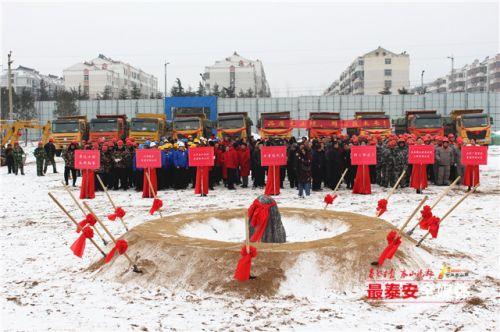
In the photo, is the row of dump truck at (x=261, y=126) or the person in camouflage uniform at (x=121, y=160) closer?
the person in camouflage uniform at (x=121, y=160)

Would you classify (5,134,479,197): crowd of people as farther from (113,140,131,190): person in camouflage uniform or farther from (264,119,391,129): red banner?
(264,119,391,129): red banner

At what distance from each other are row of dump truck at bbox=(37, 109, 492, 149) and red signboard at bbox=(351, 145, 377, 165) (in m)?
10.3

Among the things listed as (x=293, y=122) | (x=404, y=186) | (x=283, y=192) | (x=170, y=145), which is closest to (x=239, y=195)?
(x=283, y=192)

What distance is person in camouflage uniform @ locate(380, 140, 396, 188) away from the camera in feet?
47.6

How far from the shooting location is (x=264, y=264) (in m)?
5.72

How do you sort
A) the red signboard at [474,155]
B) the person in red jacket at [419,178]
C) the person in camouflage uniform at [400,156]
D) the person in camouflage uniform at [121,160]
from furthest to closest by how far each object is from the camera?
1. the person in camouflage uniform at [121,160]
2. the person in camouflage uniform at [400,156]
3. the person in red jacket at [419,178]
4. the red signboard at [474,155]

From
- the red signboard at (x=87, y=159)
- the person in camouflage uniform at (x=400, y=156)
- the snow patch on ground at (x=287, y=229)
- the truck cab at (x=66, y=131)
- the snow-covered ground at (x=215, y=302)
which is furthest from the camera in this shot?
the truck cab at (x=66, y=131)

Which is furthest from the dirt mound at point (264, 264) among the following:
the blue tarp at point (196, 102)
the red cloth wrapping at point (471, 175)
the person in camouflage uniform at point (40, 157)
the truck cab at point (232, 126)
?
the blue tarp at point (196, 102)

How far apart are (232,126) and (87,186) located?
12154 mm

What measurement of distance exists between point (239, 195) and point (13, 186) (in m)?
8.40

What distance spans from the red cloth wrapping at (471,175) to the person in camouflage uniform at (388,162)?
2.06m

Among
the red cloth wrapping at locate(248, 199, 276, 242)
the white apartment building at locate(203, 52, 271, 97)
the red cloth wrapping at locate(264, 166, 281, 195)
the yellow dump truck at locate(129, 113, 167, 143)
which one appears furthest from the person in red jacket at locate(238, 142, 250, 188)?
the white apartment building at locate(203, 52, 271, 97)

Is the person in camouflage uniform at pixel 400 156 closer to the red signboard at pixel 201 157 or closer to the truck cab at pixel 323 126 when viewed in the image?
the red signboard at pixel 201 157

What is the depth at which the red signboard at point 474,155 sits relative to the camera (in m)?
13.6
